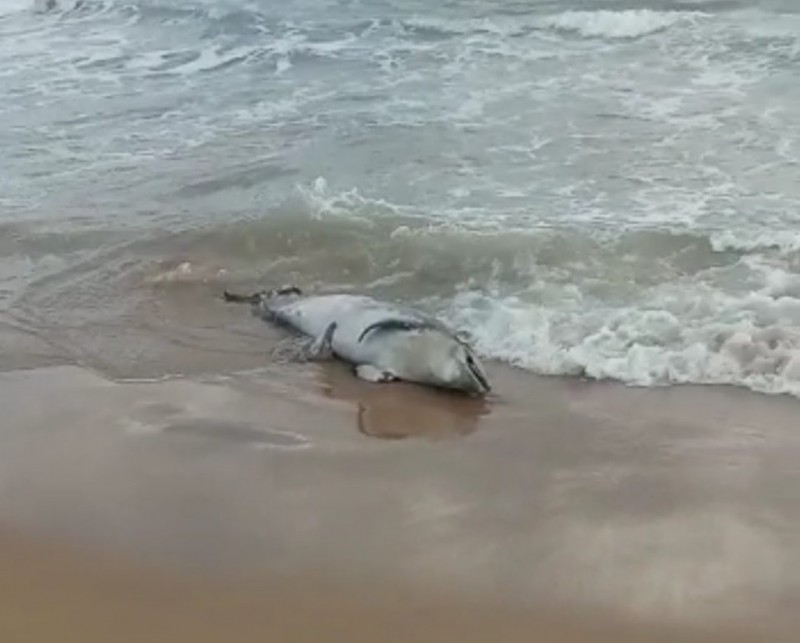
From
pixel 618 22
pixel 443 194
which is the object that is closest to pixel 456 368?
pixel 443 194

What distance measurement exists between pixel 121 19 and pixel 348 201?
37.7ft

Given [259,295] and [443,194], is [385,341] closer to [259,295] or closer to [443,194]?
[259,295]

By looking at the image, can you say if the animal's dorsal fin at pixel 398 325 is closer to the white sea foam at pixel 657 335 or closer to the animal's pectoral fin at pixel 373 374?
the animal's pectoral fin at pixel 373 374

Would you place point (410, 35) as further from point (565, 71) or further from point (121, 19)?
point (121, 19)

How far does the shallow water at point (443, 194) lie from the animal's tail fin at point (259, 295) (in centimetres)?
12

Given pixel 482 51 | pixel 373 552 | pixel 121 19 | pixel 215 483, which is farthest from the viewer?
pixel 121 19

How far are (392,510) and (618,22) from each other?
1146 centimetres

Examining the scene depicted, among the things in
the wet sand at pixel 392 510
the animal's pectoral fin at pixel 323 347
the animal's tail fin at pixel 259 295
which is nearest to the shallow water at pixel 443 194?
the animal's tail fin at pixel 259 295

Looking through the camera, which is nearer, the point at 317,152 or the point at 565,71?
the point at 317,152

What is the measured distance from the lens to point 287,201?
8.55 meters

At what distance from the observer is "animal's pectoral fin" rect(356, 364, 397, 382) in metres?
5.78

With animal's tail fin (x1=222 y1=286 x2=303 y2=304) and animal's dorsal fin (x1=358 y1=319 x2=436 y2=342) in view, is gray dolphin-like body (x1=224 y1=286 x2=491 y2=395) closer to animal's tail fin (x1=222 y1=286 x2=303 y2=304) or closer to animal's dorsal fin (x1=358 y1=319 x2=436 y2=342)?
animal's dorsal fin (x1=358 y1=319 x2=436 y2=342)

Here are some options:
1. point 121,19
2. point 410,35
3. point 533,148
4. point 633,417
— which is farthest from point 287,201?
point 121,19

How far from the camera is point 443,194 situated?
8.55 metres
